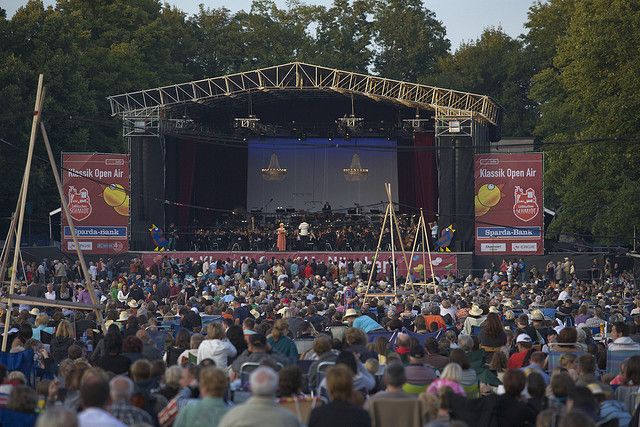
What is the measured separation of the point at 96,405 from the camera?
806 centimetres

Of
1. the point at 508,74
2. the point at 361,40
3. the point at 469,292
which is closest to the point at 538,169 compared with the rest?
the point at 469,292

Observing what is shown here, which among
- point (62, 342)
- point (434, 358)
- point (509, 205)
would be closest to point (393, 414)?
point (434, 358)

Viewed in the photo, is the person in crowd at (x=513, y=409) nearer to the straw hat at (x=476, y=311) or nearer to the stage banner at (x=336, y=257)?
the straw hat at (x=476, y=311)

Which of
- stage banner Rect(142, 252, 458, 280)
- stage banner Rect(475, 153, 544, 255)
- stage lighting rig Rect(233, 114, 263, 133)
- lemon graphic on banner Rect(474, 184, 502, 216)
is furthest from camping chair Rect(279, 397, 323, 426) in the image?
stage lighting rig Rect(233, 114, 263, 133)

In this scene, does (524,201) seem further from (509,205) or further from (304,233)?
(304,233)

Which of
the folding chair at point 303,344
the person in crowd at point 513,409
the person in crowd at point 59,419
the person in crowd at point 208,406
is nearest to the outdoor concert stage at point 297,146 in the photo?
the folding chair at point 303,344

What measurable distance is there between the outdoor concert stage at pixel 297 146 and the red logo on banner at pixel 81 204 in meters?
1.44

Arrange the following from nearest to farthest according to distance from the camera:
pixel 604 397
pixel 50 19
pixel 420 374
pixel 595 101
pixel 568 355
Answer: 1. pixel 604 397
2. pixel 420 374
3. pixel 568 355
4. pixel 595 101
5. pixel 50 19

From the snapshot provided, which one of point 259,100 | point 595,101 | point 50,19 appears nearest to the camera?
point 595,101

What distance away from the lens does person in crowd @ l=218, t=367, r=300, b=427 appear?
778cm

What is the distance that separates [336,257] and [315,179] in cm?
861

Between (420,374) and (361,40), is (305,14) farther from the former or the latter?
(420,374)

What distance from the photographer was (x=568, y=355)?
42.3 ft

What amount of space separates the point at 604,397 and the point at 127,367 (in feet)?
13.4
